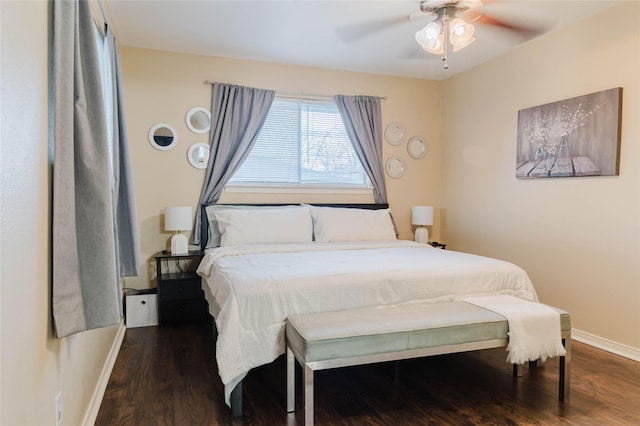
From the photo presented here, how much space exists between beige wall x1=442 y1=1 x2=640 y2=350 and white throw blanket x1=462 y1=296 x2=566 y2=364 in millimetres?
1221

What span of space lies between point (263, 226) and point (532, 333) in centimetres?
235

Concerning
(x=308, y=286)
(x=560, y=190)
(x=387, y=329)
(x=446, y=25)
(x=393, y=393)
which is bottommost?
(x=393, y=393)

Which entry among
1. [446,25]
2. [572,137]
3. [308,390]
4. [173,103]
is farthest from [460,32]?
[173,103]

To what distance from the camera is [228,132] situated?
4258mm

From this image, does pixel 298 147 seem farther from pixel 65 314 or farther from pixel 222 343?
pixel 65 314

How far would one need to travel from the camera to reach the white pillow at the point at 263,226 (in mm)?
3703

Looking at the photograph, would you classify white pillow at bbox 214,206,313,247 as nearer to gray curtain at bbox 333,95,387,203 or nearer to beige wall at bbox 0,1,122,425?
gray curtain at bbox 333,95,387,203

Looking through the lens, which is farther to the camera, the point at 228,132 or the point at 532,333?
the point at 228,132

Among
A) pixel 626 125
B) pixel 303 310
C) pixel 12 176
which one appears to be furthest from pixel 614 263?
pixel 12 176

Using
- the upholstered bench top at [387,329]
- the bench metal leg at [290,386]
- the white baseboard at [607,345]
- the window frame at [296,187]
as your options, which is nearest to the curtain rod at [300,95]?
the window frame at [296,187]

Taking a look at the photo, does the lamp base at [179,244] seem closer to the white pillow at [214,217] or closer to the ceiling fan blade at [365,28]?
the white pillow at [214,217]

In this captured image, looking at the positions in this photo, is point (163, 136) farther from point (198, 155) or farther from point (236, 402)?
point (236, 402)

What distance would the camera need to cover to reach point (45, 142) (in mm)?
1388

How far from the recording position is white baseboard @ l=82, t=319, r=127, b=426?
2.07 m
